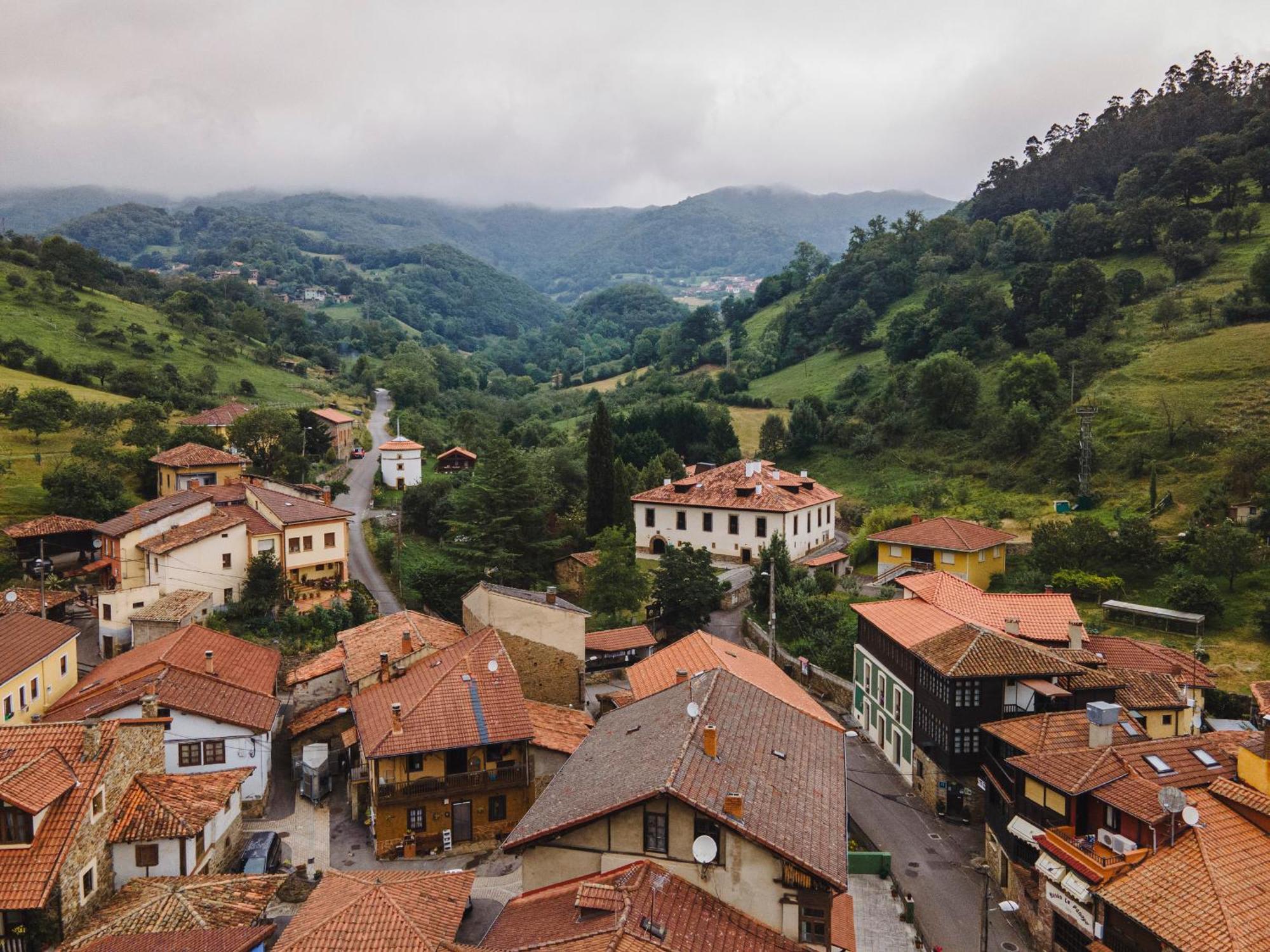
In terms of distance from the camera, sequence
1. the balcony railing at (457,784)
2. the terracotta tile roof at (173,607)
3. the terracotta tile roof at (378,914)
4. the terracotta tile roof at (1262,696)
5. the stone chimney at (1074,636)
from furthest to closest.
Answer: the terracotta tile roof at (173,607) → the stone chimney at (1074,636) → the balcony railing at (457,784) → the terracotta tile roof at (1262,696) → the terracotta tile roof at (378,914)

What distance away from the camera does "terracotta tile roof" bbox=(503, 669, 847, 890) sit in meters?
14.4

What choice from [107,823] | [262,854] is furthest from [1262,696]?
[107,823]

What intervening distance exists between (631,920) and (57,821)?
1335 cm

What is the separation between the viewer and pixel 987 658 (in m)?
25.9

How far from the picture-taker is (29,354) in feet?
204

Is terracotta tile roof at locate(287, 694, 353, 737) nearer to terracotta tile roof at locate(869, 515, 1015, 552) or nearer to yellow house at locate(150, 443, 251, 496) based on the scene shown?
yellow house at locate(150, 443, 251, 496)

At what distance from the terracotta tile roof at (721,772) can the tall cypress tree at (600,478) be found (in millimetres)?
29379

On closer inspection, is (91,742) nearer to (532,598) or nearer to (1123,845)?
(532,598)

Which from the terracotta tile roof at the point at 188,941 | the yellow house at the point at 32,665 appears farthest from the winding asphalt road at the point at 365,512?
the terracotta tile roof at the point at 188,941

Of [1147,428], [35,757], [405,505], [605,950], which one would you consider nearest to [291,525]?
[405,505]

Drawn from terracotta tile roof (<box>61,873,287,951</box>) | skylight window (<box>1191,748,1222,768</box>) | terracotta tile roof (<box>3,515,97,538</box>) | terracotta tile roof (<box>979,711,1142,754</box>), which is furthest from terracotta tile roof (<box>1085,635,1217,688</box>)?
terracotta tile roof (<box>3,515,97,538</box>)

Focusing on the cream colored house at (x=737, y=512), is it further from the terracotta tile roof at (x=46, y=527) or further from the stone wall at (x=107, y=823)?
the stone wall at (x=107, y=823)

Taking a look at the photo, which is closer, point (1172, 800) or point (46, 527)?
point (1172, 800)

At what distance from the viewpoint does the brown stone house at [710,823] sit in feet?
46.9
